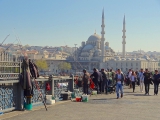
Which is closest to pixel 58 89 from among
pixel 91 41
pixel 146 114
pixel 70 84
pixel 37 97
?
pixel 70 84

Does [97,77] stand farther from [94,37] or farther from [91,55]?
[94,37]

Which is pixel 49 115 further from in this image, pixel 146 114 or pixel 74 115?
pixel 146 114

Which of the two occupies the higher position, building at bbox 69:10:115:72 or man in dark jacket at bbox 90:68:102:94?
building at bbox 69:10:115:72

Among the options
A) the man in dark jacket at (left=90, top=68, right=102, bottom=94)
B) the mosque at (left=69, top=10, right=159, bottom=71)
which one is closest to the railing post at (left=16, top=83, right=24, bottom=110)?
the man in dark jacket at (left=90, top=68, right=102, bottom=94)

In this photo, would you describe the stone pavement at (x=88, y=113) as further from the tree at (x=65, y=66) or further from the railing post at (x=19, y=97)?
the tree at (x=65, y=66)

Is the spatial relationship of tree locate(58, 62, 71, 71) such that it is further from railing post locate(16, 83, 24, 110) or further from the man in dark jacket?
railing post locate(16, 83, 24, 110)

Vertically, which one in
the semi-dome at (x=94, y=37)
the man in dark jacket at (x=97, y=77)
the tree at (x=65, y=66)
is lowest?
the man in dark jacket at (x=97, y=77)

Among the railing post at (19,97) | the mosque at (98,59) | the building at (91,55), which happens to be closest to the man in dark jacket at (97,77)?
the railing post at (19,97)

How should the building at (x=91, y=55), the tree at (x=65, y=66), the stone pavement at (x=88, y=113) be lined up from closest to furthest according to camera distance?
the stone pavement at (x=88, y=113) → the tree at (x=65, y=66) → the building at (x=91, y=55)

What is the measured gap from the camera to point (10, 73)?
9.14 meters

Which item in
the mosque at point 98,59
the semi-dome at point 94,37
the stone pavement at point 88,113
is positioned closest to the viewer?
the stone pavement at point 88,113

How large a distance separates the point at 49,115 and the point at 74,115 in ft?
2.06

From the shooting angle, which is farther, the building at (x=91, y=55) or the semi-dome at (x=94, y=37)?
the semi-dome at (x=94, y=37)

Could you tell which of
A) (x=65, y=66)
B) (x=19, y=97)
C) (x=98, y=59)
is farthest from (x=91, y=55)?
(x=19, y=97)
